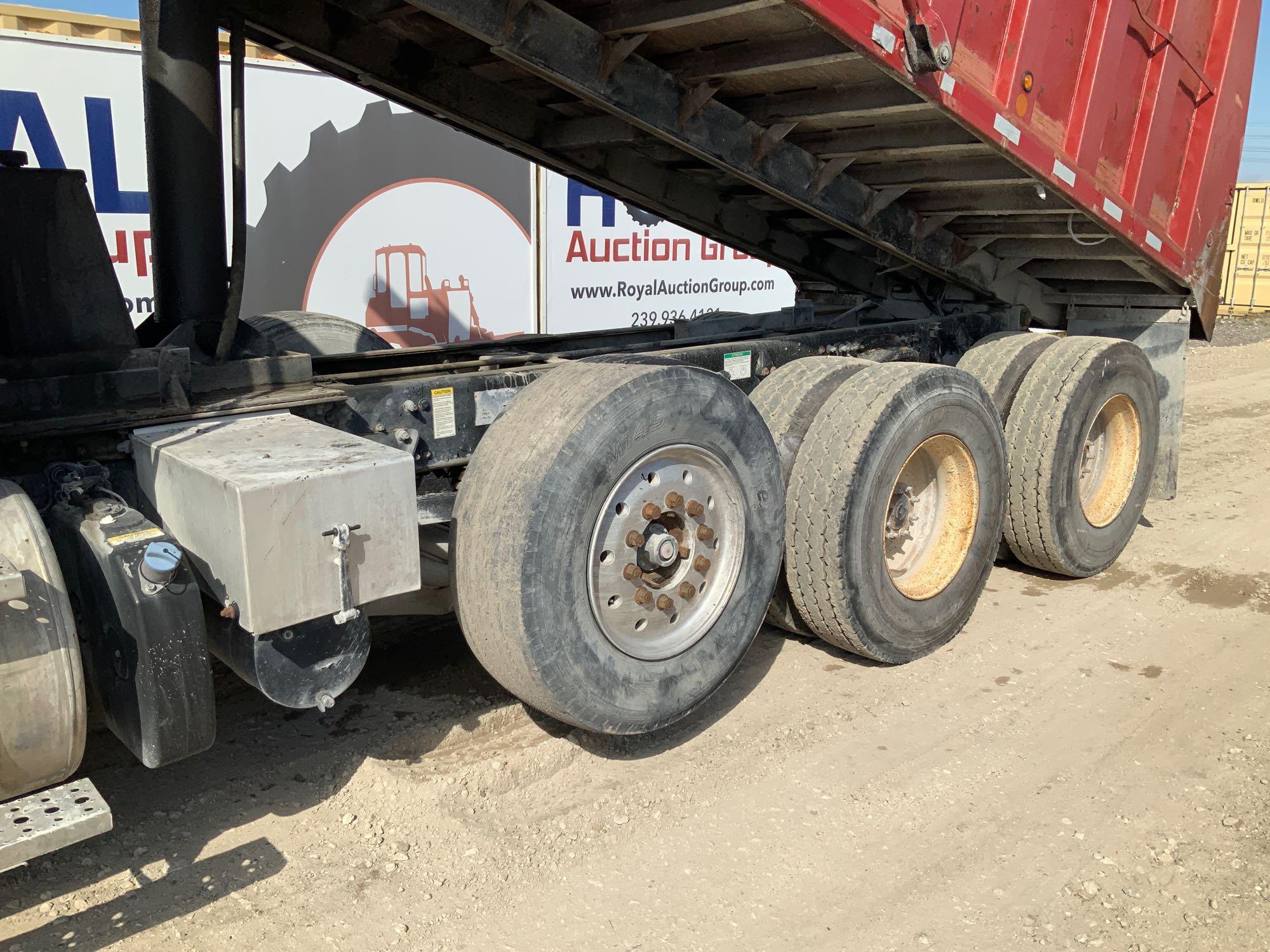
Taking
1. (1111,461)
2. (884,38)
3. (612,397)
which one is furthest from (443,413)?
(1111,461)

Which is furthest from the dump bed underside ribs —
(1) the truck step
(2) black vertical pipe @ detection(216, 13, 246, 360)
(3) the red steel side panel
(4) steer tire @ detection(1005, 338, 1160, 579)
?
(1) the truck step

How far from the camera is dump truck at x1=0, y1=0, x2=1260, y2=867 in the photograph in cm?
251

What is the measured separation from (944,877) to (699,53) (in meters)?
2.86

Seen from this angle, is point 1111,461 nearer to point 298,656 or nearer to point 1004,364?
point 1004,364

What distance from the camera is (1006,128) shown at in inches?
155

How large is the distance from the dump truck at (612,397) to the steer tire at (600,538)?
0.04 feet

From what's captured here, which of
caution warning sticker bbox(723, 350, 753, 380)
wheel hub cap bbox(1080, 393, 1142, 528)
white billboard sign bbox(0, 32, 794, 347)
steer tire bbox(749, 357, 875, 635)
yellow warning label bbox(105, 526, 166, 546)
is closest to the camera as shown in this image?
yellow warning label bbox(105, 526, 166, 546)

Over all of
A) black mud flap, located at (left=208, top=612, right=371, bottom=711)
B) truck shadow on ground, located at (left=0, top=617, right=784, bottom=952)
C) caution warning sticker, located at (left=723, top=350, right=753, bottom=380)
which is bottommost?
truck shadow on ground, located at (left=0, top=617, right=784, bottom=952)

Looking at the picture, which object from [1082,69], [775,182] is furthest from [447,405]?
[1082,69]

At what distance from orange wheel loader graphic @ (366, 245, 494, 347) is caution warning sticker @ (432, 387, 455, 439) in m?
4.92

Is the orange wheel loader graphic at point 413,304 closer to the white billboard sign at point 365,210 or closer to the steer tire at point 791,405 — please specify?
the white billboard sign at point 365,210

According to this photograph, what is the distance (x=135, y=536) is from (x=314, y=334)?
2.95 metres

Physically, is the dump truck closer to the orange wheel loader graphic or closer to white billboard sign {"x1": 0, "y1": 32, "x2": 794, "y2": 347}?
white billboard sign {"x1": 0, "y1": 32, "x2": 794, "y2": 347}

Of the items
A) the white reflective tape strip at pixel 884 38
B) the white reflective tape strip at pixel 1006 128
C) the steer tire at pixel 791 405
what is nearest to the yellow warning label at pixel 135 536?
the steer tire at pixel 791 405
